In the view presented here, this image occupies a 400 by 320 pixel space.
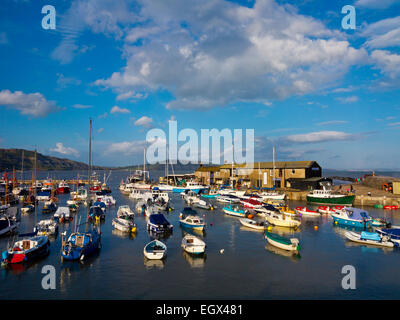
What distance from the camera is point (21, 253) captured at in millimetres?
26562

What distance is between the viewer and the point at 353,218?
43.8 meters

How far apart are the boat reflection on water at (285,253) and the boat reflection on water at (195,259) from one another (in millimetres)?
8184

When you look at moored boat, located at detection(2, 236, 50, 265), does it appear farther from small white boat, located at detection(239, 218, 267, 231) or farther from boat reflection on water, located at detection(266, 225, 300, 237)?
boat reflection on water, located at detection(266, 225, 300, 237)

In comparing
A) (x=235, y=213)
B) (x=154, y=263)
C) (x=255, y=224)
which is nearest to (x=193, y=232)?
(x=255, y=224)

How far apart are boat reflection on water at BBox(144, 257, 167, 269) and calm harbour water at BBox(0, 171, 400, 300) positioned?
0.13 ft

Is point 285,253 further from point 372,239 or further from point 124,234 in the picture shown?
point 124,234

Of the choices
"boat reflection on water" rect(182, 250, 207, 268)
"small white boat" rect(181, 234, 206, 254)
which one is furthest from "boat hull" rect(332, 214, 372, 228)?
"small white boat" rect(181, 234, 206, 254)

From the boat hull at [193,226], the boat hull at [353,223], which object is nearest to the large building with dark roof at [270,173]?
the boat hull at [353,223]

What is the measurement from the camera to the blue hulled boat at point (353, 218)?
4300cm

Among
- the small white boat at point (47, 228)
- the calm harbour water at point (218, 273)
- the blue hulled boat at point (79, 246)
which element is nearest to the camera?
Answer: the calm harbour water at point (218, 273)

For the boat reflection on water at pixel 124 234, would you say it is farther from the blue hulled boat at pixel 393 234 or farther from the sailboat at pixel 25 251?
the blue hulled boat at pixel 393 234

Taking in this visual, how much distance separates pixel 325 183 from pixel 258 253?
60629mm
